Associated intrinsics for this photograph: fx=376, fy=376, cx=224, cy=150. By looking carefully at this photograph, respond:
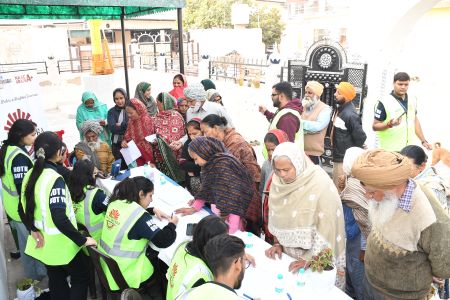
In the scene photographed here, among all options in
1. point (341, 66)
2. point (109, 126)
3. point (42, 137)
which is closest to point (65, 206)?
point (42, 137)

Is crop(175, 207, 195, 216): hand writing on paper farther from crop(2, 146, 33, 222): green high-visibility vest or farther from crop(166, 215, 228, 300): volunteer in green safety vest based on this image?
crop(2, 146, 33, 222): green high-visibility vest

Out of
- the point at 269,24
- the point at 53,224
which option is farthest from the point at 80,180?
the point at 269,24

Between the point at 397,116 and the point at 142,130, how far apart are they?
9.65 feet

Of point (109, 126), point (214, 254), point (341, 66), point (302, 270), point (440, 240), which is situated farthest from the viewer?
point (341, 66)

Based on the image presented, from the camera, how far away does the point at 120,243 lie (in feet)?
7.82

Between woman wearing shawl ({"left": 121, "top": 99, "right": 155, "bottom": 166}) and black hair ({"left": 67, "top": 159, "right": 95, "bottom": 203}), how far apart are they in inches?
68.9

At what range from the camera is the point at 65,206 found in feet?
8.20

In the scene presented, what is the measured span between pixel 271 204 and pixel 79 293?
1.58m

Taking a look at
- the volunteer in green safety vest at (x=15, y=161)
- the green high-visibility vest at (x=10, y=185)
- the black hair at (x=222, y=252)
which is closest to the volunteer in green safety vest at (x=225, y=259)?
the black hair at (x=222, y=252)

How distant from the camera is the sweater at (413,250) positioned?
6.03ft

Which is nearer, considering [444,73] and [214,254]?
[214,254]

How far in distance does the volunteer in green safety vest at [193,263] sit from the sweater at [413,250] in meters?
0.87

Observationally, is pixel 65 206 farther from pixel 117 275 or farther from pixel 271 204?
pixel 271 204

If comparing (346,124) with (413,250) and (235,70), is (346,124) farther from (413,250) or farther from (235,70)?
(235,70)
